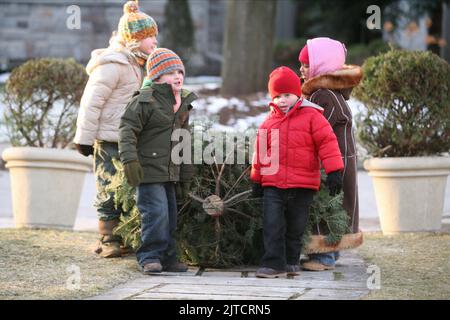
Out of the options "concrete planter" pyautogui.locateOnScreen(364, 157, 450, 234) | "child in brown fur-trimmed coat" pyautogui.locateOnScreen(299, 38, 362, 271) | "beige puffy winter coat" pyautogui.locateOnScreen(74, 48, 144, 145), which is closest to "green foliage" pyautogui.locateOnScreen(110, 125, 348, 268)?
"child in brown fur-trimmed coat" pyautogui.locateOnScreen(299, 38, 362, 271)

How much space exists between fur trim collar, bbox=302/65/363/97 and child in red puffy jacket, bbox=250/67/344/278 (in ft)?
1.21

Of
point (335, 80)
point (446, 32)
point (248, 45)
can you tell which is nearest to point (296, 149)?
point (335, 80)

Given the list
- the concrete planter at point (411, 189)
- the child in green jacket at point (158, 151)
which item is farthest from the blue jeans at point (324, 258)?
the concrete planter at point (411, 189)

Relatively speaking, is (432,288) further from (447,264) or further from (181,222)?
(181,222)

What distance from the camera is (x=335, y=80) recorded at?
6805 mm

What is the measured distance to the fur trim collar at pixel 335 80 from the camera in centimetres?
679

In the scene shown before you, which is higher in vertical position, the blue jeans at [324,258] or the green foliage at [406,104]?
the green foliage at [406,104]

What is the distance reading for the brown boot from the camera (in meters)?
7.07

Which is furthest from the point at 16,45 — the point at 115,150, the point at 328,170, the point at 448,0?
the point at 328,170

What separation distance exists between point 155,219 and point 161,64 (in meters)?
1.01

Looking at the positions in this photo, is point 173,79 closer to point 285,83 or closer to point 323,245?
point 285,83

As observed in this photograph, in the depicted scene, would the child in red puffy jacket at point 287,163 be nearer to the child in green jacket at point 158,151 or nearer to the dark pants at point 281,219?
the dark pants at point 281,219

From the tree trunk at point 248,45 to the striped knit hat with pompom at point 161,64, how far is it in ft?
30.4
